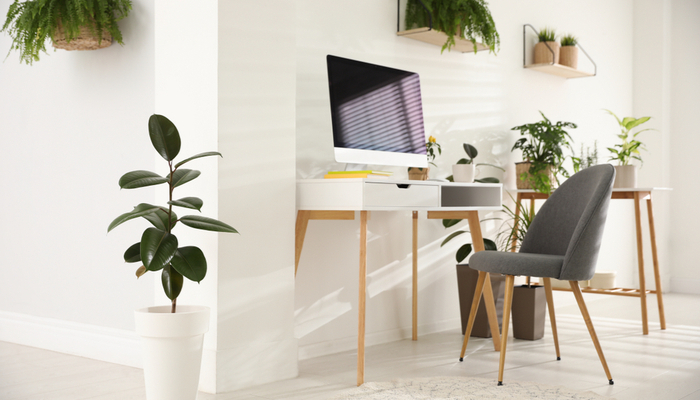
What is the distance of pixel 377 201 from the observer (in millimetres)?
2418

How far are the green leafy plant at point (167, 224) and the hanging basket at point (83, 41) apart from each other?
790 mm

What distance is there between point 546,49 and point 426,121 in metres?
1.24

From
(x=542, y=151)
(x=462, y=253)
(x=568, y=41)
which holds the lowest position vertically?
(x=462, y=253)

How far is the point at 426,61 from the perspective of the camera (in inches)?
139

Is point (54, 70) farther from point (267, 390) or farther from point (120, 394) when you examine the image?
point (267, 390)

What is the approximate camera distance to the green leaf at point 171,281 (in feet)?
6.84

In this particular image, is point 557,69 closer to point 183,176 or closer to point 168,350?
point 183,176

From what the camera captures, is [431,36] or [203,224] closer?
[203,224]

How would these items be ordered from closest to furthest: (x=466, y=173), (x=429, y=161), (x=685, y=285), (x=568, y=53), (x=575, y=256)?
1. (x=575, y=256)
2. (x=466, y=173)
3. (x=429, y=161)
4. (x=568, y=53)
5. (x=685, y=285)

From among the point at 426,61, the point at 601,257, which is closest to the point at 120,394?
the point at 426,61

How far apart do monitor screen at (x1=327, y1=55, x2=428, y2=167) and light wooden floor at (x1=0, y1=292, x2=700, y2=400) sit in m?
0.86

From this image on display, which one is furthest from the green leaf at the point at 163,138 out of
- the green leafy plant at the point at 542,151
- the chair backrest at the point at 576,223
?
the green leafy plant at the point at 542,151

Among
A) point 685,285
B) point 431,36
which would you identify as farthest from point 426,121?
point 685,285

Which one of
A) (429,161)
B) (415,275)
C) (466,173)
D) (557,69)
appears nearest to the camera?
(466,173)
